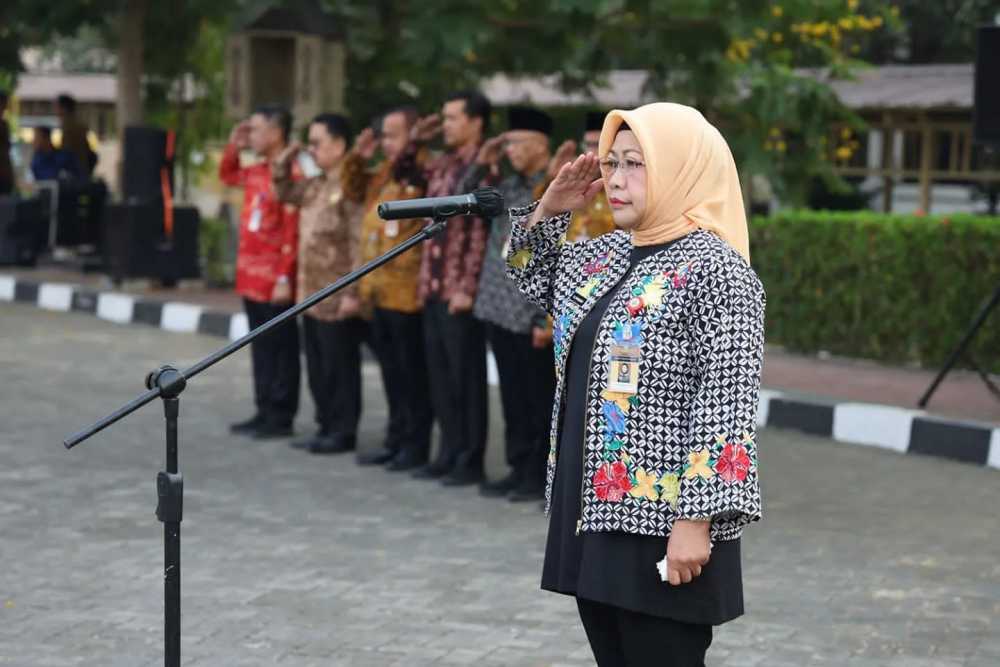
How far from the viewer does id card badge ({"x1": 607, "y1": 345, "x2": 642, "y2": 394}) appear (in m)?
3.56

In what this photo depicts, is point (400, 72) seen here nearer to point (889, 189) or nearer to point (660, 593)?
point (889, 189)

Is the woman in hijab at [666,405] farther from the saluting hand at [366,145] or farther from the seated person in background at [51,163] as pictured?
the seated person in background at [51,163]

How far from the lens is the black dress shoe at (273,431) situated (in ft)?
31.7

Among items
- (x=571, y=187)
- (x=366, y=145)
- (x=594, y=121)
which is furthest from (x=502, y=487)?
(x=571, y=187)

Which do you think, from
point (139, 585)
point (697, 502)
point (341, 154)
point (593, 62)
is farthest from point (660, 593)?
point (593, 62)

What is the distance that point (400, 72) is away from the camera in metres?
17.0

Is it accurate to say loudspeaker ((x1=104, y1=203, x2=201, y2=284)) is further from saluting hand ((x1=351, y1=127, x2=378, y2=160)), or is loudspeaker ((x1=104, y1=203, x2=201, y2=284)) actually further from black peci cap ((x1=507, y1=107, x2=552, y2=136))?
black peci cap ((x1=507, y1=107, x2=552, y2=136))

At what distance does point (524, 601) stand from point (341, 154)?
12.2 feet

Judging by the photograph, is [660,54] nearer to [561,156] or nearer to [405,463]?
[405,463]

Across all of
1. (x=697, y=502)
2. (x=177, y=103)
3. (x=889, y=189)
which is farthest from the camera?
(x=889, y=189)

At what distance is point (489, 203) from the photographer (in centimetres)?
382

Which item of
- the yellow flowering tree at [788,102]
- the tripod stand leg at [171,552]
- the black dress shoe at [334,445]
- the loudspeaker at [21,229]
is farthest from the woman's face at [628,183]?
the loudspeaker at [21,229]

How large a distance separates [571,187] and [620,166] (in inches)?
11.1

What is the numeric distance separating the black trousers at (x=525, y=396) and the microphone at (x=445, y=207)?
4224mm
